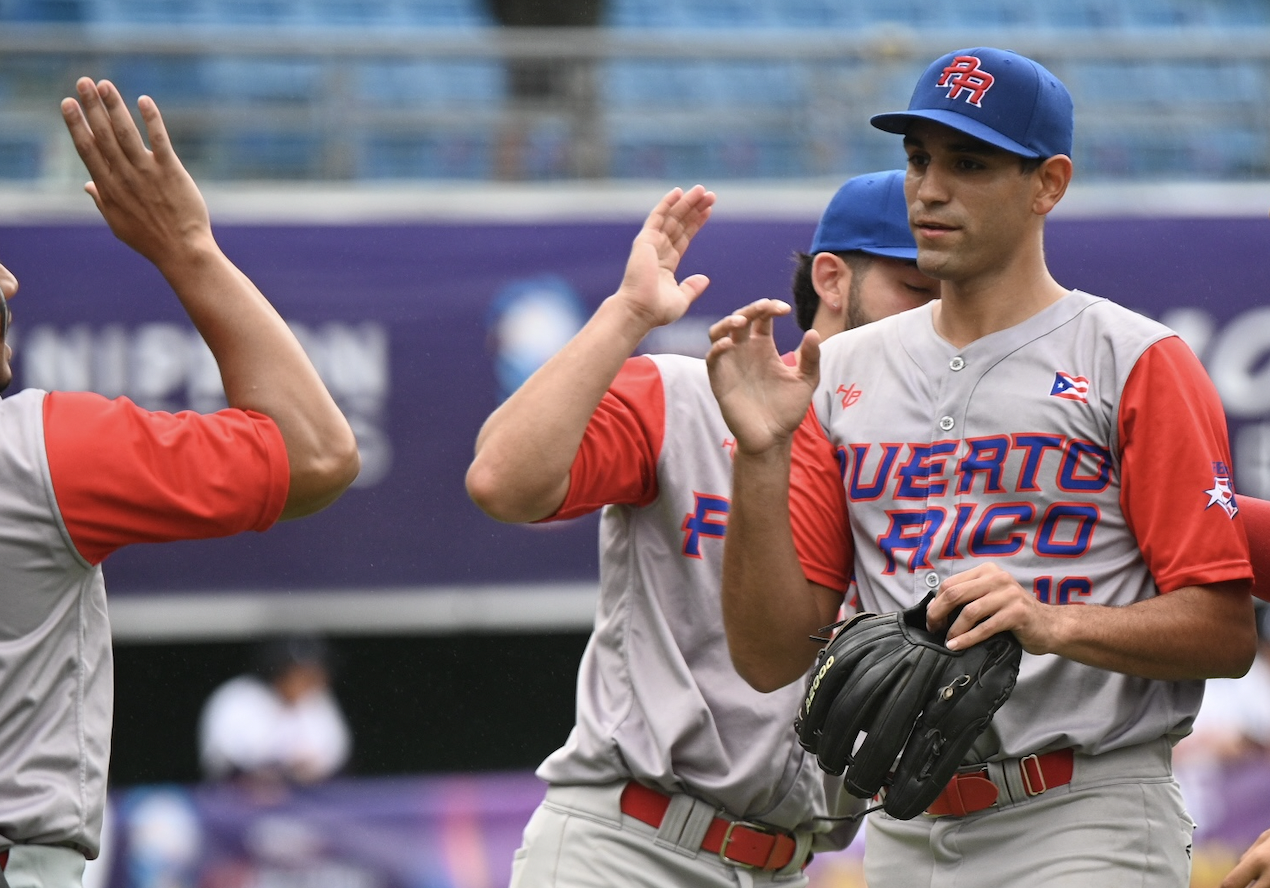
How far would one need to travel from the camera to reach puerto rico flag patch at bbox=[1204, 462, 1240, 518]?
2.43 metres

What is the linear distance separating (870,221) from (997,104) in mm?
837

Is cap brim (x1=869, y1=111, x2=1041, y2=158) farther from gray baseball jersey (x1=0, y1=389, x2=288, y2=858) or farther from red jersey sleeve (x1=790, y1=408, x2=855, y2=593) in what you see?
gray baseball jersey (x1=0, y1=389, x2=288, y2=858)

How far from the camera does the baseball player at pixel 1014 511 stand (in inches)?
95.7

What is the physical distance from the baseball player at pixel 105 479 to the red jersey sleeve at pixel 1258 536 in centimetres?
151

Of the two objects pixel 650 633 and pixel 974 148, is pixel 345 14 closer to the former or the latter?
pixel 650 633

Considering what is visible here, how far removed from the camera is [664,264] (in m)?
3.00

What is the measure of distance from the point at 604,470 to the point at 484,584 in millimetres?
4704

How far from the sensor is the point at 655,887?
116 inches

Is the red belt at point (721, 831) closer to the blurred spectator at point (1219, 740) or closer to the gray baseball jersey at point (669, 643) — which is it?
the gray baseball jersey at point (669, 643)

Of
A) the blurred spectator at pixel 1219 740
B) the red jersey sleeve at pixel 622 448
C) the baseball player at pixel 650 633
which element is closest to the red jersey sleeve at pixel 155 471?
the baseball player at pixel 650 633

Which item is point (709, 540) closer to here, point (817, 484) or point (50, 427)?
point (817, 484)

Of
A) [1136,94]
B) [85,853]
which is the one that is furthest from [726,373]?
[1136,94]

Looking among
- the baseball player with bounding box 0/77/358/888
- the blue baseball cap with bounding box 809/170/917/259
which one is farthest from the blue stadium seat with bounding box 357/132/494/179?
the baseball player with bounding box 0/77/358/888

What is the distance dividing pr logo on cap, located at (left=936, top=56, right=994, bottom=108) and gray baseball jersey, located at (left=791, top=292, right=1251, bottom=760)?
0.36 meters
